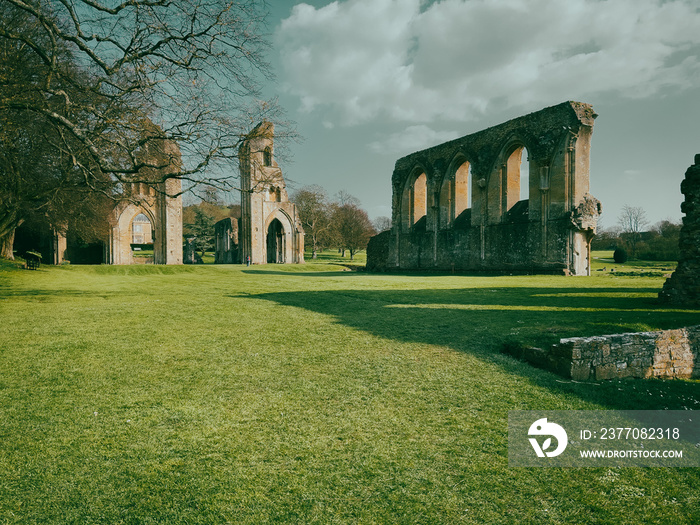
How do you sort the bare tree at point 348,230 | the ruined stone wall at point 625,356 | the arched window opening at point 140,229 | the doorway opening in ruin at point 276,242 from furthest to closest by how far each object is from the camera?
the arched window opening at point 140,229
the bare tree at point 348,230
the doorway opening in ruin at point 276,242
the ruined stone wall at point 625,356

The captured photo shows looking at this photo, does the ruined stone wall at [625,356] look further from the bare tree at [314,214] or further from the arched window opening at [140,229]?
the arched window opening at [140,229]

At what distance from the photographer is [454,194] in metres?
29.1

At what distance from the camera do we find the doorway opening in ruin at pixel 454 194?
2905cm

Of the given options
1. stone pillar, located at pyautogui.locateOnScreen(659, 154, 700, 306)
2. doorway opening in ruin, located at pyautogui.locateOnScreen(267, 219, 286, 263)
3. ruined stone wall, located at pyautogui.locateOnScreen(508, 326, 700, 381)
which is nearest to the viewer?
ruined stone wall, located at pyautogui.locateOnScreen(508, 326, 700, 381)

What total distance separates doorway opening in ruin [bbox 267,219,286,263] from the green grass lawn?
3698 centimetres

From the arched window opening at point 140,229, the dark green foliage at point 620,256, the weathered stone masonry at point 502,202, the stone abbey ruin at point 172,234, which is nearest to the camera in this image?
the weathered stone masonry at point 502,202

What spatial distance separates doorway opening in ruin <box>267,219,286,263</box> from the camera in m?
43.8

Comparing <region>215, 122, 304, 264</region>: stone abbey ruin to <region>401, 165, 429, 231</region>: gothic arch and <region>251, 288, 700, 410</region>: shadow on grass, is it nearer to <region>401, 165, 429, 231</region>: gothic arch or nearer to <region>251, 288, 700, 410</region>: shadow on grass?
<region>401, 165, 429, 231</region>: gothic arch

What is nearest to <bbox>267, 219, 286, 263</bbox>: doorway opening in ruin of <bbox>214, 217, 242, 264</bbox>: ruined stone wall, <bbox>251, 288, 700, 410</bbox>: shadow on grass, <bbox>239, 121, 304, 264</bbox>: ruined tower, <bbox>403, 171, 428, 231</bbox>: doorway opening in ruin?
<bbox>239, 121, 304, 264</bbox>: ruined tower

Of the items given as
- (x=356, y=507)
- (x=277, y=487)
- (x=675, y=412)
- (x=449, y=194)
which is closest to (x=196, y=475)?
(x=277, y=487)

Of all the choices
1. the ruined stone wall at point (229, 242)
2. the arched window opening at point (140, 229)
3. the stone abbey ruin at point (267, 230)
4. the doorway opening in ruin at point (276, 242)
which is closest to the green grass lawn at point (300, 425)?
the stone abbey ruin at point (267, 230)

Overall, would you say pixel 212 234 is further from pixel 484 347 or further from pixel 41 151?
pixel 484 347

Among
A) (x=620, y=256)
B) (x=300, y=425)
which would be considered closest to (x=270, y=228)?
(x=620, y=256)

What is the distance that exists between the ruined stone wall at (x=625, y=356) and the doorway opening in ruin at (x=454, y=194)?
Answer: 2412 centimetres
